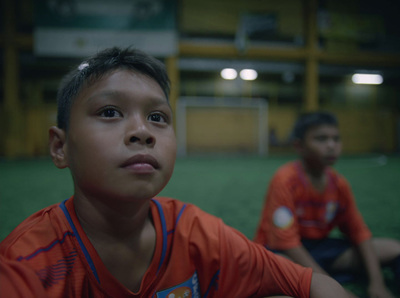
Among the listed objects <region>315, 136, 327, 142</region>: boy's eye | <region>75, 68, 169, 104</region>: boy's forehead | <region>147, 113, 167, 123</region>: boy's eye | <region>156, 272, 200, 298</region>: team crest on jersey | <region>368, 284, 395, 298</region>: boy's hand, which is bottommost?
<region>368, 284, 395, 298</region>: boy's hand

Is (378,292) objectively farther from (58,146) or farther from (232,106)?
(232,106)

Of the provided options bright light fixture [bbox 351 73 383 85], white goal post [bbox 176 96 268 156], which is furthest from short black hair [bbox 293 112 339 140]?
bright light fixture [bbox 351 73 383 85]

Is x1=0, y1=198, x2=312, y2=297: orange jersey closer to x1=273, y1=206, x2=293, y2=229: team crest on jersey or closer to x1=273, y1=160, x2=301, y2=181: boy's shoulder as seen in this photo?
x1=273, y1=206, x2=293, y2=229: team crest on jersey

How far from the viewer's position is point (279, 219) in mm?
1186

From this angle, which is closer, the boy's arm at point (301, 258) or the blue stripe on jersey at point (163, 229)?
the blue stripe on jersey at point (163, 229)

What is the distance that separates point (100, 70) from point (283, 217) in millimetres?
890

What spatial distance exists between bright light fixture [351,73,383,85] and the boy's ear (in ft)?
40.6

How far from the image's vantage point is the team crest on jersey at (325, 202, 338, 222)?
1304mm

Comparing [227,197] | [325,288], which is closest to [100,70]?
[325,288]

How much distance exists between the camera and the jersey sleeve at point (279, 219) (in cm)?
113

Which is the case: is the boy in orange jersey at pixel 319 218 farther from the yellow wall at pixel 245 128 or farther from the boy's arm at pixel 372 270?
the yellow wall at pixel 245 128

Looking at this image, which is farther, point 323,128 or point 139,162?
point 323,128

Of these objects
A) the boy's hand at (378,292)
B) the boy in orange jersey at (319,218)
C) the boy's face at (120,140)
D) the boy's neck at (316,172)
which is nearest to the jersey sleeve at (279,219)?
the boy in orange jersey at (319,218)

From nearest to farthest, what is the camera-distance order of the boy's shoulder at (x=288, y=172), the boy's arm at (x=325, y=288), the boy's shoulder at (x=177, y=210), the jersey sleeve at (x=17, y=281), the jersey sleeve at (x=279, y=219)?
the jersey sleeve at (x=17, y=281), the boy's arm at (x=325, y=288), the boy's shoulder at (x=177, y=210), the jersey sleeve at (x=279, y=219), the boy's shoulder at (x=288, y=172)
